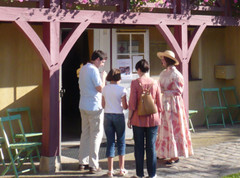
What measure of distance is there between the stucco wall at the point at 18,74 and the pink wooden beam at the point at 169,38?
7.20ft

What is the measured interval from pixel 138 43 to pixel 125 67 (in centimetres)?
61

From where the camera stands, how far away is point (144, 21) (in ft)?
28.8

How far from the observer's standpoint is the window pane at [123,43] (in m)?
10.2

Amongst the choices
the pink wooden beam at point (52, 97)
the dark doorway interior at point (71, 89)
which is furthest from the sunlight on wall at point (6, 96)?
the dark doorway interior at point (71, 89)

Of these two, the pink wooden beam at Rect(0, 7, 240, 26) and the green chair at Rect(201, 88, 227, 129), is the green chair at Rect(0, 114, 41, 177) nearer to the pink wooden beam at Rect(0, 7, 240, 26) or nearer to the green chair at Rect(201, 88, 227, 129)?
the pink wooden beam at Rect(0, 7, 240, 26)

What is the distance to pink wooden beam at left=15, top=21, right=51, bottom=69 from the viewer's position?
7121 millimetres

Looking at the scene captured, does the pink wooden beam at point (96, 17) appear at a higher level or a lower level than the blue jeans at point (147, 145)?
higher

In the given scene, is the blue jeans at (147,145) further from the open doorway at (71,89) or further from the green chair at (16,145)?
the open doorway at (71,89)

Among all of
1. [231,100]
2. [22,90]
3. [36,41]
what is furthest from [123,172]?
[231,100]

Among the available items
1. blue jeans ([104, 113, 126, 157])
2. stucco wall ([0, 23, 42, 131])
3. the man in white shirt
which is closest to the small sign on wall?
stucco wall ([0, 23, 42, 131])

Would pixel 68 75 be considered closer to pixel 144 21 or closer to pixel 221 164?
pixel 144 21

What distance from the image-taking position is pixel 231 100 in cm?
1255

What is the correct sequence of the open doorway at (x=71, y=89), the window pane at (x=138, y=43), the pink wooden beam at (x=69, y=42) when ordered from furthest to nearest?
the open doorway at (x=71, y=89) < the window pane at (x=138, y=43) < the pink wooden beam at (x=69, y=42)

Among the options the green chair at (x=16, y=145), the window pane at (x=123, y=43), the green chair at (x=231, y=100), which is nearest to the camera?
the green chair at (x=16, y=145)
